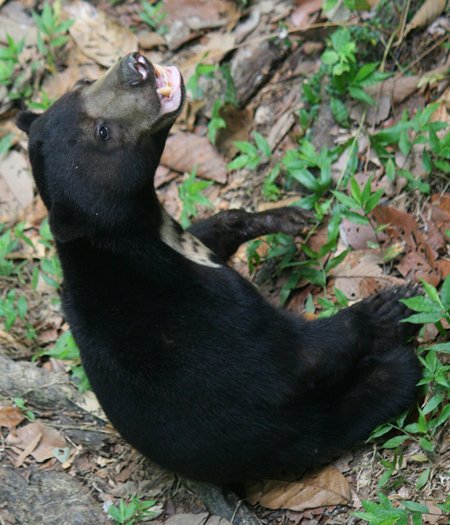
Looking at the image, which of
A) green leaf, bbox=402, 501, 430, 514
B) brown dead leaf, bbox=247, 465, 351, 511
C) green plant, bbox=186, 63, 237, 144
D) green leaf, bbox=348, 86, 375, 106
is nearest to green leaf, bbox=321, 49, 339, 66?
green leaf, bbox=348, 86, 375, 106

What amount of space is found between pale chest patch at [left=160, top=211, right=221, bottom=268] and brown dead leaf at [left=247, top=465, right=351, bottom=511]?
1.24 m

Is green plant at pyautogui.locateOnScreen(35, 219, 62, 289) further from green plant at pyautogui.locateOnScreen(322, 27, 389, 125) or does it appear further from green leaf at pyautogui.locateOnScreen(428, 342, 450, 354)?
green leaf at pyautogui.locateOnScreen(428, 342, 450, 354)

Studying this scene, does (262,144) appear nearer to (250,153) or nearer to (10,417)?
(250,153)

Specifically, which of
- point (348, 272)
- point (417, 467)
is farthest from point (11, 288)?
point (417, 467)

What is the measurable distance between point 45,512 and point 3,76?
433 centimetres

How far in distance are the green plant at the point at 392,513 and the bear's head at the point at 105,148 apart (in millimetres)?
1866

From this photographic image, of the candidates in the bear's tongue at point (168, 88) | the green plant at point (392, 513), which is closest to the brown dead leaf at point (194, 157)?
the bear's tongue at point (168, 88)

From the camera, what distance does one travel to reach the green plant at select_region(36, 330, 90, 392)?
5.68 metres

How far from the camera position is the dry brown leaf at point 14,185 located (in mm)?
7311

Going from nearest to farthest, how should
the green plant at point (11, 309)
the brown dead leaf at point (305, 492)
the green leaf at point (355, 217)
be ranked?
the brown dead leaf at point (305, 492)
the green leaf at point (355, 217)
the green plant at point (11, 309)

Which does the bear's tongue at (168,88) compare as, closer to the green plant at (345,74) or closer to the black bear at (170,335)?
the black bear at (170,335)

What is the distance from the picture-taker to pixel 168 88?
4750 millimetres

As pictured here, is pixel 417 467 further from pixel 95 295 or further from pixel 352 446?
pixel 95 295

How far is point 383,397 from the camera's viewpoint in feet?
15.0
